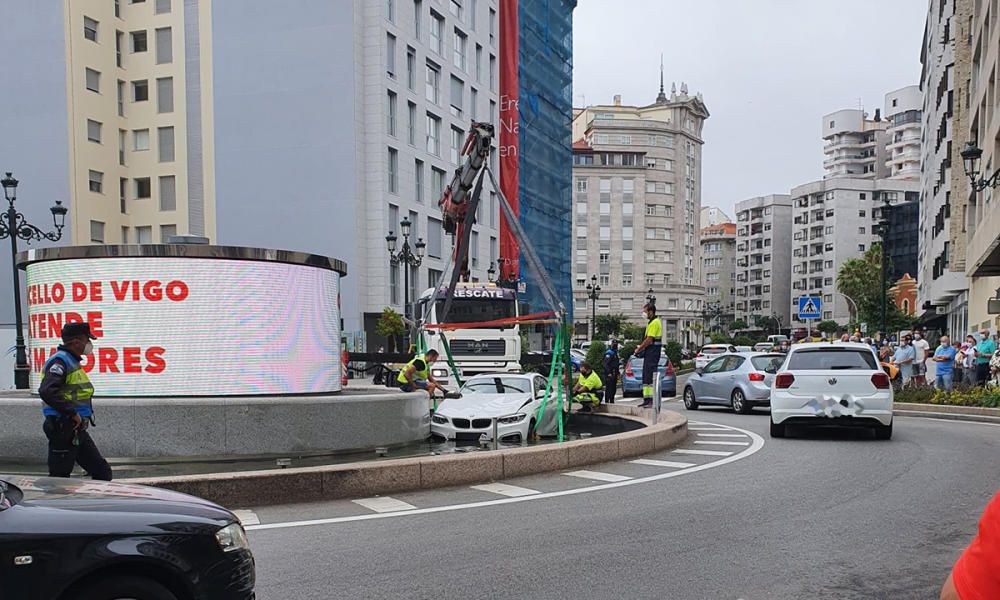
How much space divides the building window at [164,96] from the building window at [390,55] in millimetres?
12186

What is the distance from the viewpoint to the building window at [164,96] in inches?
1889

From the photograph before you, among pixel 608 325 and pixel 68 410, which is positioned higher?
pixel 68 410

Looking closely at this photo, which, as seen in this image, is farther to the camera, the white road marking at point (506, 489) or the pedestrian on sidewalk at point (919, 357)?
the pedestrian on sidewalk at point (919, 357)

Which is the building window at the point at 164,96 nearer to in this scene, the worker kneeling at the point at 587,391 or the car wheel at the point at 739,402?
the worker kneeling at the point at 587,391

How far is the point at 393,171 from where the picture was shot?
1829 inches

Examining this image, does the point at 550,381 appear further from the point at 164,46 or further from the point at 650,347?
the point at 164,46

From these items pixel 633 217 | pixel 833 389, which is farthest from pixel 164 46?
pixel 633 217

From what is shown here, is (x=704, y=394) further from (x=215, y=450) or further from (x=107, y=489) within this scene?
(x=107, y=489)

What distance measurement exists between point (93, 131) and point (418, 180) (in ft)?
56.4

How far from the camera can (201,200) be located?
47406 millimetres

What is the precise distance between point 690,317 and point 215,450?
374 feet

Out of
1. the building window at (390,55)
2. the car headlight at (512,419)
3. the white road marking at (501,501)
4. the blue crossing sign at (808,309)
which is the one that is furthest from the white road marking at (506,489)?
the building window at (390,55)

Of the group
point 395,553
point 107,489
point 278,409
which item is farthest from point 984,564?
point 278,409

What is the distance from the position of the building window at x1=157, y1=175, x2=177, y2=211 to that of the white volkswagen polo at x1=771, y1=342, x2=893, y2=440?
40881mm
